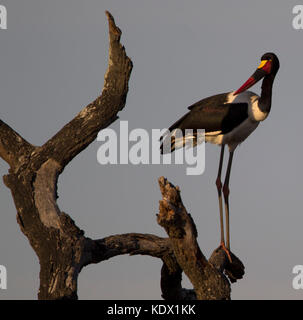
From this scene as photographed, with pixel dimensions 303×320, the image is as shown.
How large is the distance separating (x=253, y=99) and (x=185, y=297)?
3.60 m

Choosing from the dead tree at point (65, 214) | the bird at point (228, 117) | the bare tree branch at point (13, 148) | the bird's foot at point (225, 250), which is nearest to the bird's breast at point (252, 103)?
the bird at point (228, 117)

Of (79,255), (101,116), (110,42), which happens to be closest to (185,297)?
(79,255)

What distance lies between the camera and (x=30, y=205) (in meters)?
11.5

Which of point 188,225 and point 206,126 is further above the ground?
point 206,126

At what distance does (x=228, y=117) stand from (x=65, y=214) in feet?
11.9

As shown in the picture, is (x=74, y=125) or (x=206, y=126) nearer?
(x=74, y=125)

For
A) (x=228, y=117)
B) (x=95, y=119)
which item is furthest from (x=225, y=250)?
(x=95, y=119)

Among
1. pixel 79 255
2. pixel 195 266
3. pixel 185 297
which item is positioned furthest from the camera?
pixel 185 297

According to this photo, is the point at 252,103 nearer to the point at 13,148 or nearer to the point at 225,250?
the point at 225,250

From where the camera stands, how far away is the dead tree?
11.0 meters

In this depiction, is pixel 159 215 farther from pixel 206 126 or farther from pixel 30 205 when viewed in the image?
pixel 206 126

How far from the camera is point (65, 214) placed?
1123 cm

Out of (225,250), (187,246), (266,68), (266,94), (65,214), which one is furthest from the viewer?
(266,68)

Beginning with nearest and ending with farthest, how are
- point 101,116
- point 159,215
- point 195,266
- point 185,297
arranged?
point 159,215, point 195,266, point 101,116, point 185,297
